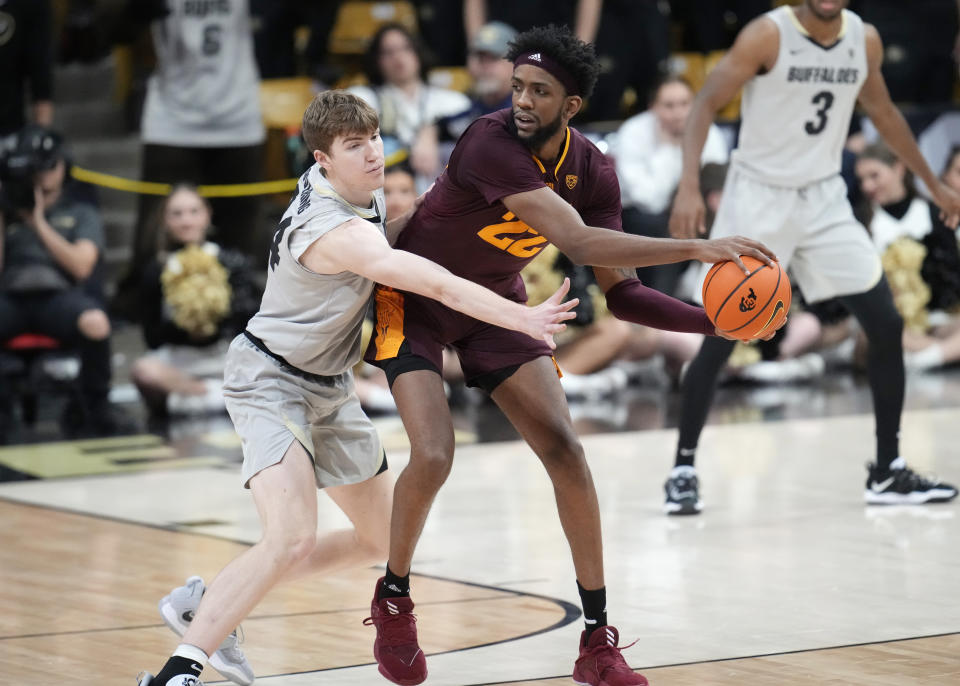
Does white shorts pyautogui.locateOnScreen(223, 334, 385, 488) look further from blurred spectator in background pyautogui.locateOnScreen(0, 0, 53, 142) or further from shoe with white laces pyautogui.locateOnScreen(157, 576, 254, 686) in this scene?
blurred spectator in background pyautogui.locateOnScreen(0, 0, 53, 142)

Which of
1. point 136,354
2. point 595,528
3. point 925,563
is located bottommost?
point 136,354

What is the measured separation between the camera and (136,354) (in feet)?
38.3

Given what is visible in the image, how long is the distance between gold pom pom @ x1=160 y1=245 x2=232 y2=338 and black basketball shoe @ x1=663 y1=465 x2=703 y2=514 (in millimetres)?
3785

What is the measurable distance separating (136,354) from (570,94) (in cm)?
761

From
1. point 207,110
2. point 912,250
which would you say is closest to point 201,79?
point 207,110

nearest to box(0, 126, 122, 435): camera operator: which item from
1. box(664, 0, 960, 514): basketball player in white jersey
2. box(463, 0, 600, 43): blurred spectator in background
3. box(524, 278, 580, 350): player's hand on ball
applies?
box(463, 0, 600, 43): blurred spectator in background

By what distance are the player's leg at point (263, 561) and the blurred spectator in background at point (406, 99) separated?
660 cm

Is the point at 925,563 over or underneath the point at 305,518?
underneath

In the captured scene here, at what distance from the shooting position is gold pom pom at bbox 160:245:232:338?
9.83 meters

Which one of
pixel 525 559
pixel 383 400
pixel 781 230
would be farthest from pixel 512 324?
pixel 383 400

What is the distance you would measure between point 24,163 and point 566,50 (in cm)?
603

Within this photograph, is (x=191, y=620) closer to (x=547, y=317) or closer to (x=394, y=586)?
(x=394, y=586)

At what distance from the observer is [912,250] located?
1105 centimetres

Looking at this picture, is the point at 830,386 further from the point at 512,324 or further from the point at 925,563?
the point at 512,324
